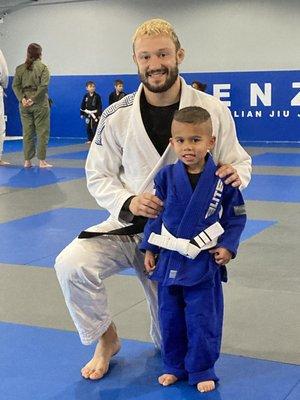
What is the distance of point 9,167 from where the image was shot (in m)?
11.2

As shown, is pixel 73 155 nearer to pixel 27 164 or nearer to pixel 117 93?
pixel 27 164

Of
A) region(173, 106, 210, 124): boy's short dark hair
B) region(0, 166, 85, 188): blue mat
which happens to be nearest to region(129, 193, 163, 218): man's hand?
region(173, 106, 210, 124): boy's short dark hair

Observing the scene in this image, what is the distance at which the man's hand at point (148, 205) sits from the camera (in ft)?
9.79

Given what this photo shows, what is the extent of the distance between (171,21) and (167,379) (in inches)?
541

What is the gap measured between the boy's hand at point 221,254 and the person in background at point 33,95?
7.90 metres

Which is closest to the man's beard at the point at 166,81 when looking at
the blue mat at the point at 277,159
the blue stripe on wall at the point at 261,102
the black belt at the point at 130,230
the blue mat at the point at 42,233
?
the black belt at the point at 130,230

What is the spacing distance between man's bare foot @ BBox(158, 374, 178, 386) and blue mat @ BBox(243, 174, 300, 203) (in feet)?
15.7

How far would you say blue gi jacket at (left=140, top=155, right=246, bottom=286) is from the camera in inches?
114

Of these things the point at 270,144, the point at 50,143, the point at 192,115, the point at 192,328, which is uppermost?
the point at 192,115

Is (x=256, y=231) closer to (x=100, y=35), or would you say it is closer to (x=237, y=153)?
(x=237, y=153)

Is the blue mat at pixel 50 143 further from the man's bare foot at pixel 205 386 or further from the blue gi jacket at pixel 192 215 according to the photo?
the man's bare foot at pixel 205 386

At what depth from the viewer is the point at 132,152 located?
3.25 meters

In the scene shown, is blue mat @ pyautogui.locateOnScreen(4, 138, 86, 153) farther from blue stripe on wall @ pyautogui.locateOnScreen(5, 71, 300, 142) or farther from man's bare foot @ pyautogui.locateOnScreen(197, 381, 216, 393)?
man's bare foot @ pyautogui.locateOnScreen(197, 381, 216, 393)

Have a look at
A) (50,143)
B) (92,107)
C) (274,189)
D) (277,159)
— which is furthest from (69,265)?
(50,143)
